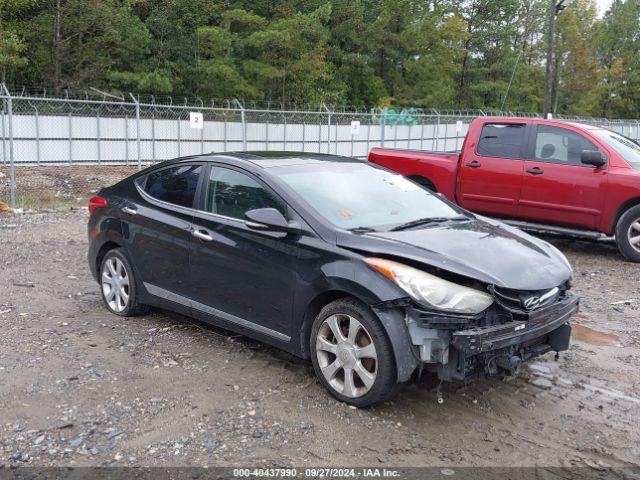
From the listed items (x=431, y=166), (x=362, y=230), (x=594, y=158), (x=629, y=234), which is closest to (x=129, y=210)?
(x=362, y=230)

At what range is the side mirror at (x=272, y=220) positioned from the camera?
171 inches

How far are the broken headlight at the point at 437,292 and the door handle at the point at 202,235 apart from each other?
156cm

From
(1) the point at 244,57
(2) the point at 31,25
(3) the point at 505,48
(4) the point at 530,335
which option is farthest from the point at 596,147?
(3) the point at 505,48

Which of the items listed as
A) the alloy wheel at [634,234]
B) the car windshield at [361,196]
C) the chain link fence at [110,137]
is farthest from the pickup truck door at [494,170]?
the chain link fence at [110,137]

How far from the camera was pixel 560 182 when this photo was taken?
859 centimetres

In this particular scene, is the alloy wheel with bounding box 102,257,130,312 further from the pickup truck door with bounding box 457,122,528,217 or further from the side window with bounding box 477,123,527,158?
the side window with bounding box 477,123,527,158

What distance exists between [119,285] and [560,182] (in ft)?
19.0

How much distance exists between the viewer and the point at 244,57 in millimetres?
34625

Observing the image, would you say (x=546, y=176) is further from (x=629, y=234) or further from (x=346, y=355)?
(x=346, y=355)

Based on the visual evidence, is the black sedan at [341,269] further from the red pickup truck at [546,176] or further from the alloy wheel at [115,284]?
the red pickup truck at [546,176]

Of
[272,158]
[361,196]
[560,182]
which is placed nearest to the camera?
[361,196]

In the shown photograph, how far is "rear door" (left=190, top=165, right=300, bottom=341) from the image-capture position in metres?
4.39

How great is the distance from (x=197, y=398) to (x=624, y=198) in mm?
6362

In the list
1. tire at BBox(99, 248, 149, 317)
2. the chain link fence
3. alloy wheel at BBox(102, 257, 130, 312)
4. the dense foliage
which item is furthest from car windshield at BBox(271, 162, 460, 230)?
the dense foliage
